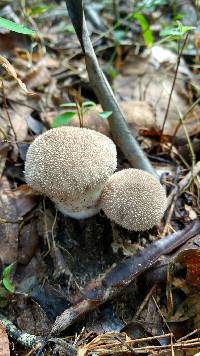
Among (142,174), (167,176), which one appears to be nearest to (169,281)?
(142,174)

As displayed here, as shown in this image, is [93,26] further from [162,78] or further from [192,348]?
[192,348]

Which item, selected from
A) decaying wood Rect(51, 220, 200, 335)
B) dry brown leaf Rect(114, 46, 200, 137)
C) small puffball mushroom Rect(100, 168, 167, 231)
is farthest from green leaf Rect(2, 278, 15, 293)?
dry brown leaf Rect(114, 46, 200, 137)

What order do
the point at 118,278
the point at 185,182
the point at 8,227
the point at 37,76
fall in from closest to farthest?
the point at 118,278, the point at 8,227, the point at 185,182, the point at 37,76

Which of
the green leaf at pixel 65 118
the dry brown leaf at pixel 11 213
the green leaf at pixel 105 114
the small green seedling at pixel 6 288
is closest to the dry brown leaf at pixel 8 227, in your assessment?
the dry brown leaf at pixel 11 213

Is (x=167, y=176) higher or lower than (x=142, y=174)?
lower

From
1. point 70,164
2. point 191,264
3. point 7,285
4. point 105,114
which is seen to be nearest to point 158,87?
point 105,114

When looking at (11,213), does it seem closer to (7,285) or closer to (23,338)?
(7,285)
